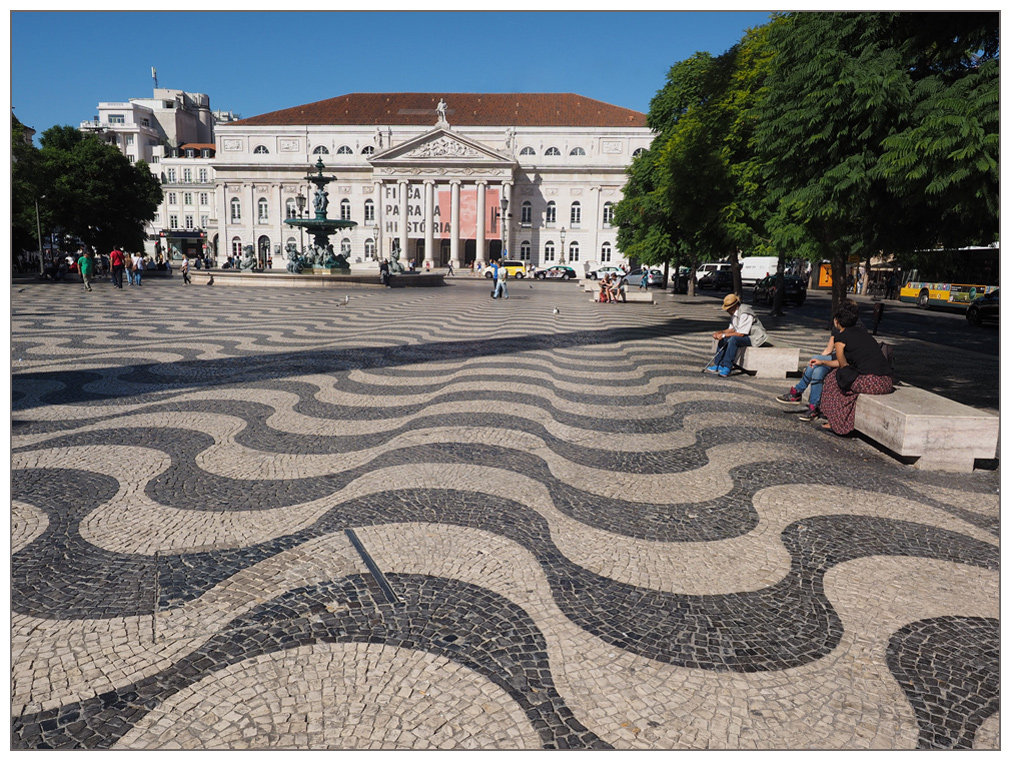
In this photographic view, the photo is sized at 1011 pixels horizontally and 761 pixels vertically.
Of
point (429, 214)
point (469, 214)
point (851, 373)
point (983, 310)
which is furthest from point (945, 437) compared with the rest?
point (429, 214)

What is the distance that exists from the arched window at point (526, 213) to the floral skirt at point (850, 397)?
258ft

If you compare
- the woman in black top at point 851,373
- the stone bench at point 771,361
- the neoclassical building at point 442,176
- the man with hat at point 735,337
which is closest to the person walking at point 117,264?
the man with hat at point 735,337

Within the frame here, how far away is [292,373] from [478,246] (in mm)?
69398

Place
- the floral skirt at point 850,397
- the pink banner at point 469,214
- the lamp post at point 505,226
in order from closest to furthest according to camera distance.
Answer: the floral skirt at point 850,397 → the pink banner at point 469,214 → the lamp post at point 505,226

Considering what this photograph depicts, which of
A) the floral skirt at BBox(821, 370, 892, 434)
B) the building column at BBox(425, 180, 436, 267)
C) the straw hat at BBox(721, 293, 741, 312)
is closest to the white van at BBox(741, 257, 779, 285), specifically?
the building column at BBox(425, 180, 436, 267)

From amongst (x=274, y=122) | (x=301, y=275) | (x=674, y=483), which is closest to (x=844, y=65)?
(x=674, y=483)

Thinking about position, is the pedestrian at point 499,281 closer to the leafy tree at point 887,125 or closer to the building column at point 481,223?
the leafy tree at point 887,125

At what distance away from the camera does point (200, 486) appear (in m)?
4.69

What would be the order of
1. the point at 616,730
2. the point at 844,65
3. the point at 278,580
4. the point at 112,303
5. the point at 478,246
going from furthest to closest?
1. the point at 478,246
2. the point at 112,303
3. the point at 844,65
4. the point at 278,580
5. the point at 616,730

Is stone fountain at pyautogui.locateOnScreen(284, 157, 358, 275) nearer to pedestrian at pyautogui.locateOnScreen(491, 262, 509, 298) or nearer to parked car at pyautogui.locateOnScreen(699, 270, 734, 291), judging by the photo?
pedestrian at pyautogui.locateOnScreen(491, 262, 509, 298)

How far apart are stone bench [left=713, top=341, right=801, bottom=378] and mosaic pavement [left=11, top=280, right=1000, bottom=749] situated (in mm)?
2385

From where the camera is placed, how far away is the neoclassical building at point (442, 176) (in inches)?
3098

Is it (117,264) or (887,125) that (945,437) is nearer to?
(887,125)

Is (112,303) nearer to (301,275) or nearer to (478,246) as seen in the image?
(301,275)
